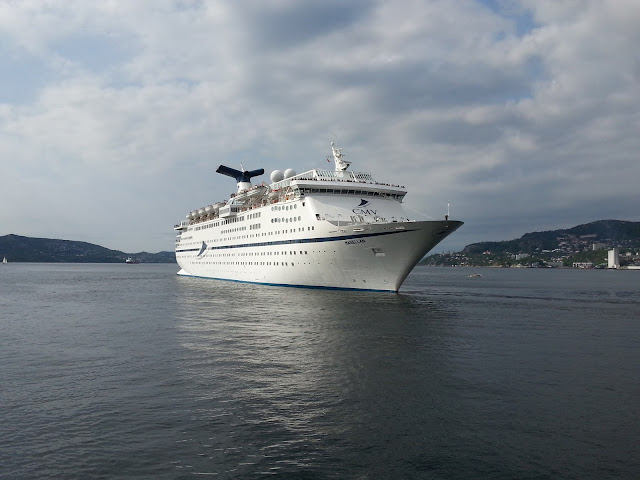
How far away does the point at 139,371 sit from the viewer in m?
16.4

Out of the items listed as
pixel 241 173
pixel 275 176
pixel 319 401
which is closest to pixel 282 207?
pixel 275 176

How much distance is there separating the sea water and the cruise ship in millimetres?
14713

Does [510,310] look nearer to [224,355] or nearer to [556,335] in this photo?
[556,335]

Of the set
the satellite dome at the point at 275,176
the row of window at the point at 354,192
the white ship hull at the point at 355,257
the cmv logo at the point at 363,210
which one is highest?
the satellite dome at the point at 275,176

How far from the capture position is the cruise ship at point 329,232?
1602 inches

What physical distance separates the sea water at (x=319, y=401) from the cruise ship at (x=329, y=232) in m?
14.7

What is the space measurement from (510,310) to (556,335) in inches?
499

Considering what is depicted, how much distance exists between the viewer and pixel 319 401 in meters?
13.1

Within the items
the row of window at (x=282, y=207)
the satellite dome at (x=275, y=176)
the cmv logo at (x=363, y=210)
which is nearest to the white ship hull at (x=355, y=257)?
the row of window at (x=282, y=207)

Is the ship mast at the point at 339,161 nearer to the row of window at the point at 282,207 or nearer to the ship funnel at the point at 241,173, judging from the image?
the row of window at the point at 282,207

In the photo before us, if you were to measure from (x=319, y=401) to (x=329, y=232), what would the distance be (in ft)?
100

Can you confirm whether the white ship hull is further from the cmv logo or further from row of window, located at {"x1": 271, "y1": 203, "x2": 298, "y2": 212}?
the cmv logo

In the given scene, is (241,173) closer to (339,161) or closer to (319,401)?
(339,161)

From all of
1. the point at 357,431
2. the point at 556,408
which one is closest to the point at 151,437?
the point at 357,431
